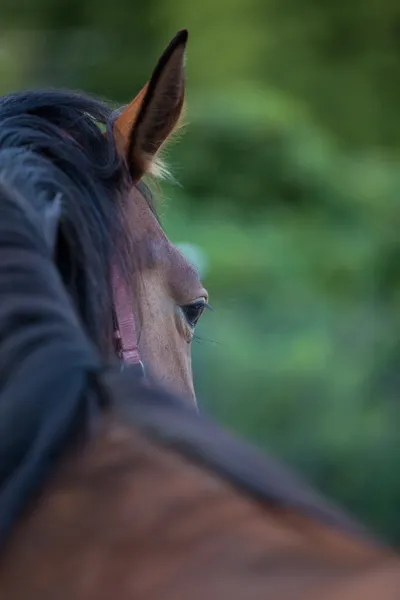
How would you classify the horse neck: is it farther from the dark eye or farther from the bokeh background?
the bokeh background

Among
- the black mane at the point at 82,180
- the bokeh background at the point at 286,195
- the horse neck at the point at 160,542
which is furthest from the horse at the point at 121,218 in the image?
the bokeh background at the point at 286,195

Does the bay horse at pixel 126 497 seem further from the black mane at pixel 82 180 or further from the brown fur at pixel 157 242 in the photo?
the brown fur at pixel 157 242

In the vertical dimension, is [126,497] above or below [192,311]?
above

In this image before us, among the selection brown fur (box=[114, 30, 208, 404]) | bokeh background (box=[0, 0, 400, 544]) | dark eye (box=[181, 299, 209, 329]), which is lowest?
bokeh background (box=[0, 0, 400, 544])

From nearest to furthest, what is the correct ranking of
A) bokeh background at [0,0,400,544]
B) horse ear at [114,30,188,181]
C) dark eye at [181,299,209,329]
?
1. horse ear at [114,30,188,181]
2. dark eye at [181,299,209,329]
3. bokeh background at [0,0,400,544]

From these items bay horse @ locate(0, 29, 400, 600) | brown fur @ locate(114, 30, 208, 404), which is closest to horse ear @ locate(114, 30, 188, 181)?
brown fur @ locate(114, 30, 208, 404)

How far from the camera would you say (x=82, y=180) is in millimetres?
716

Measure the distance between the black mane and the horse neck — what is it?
17 cm

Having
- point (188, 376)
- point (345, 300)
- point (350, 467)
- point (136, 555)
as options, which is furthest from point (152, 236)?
point (345, 300)

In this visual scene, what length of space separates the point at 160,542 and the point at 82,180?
0.36 meters

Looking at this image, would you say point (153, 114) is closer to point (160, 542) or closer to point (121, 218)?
point (121, 218)

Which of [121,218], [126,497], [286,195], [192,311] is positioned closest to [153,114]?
[121,218]

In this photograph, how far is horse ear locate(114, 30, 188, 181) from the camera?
0.79 metres

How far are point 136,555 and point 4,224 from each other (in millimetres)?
240
